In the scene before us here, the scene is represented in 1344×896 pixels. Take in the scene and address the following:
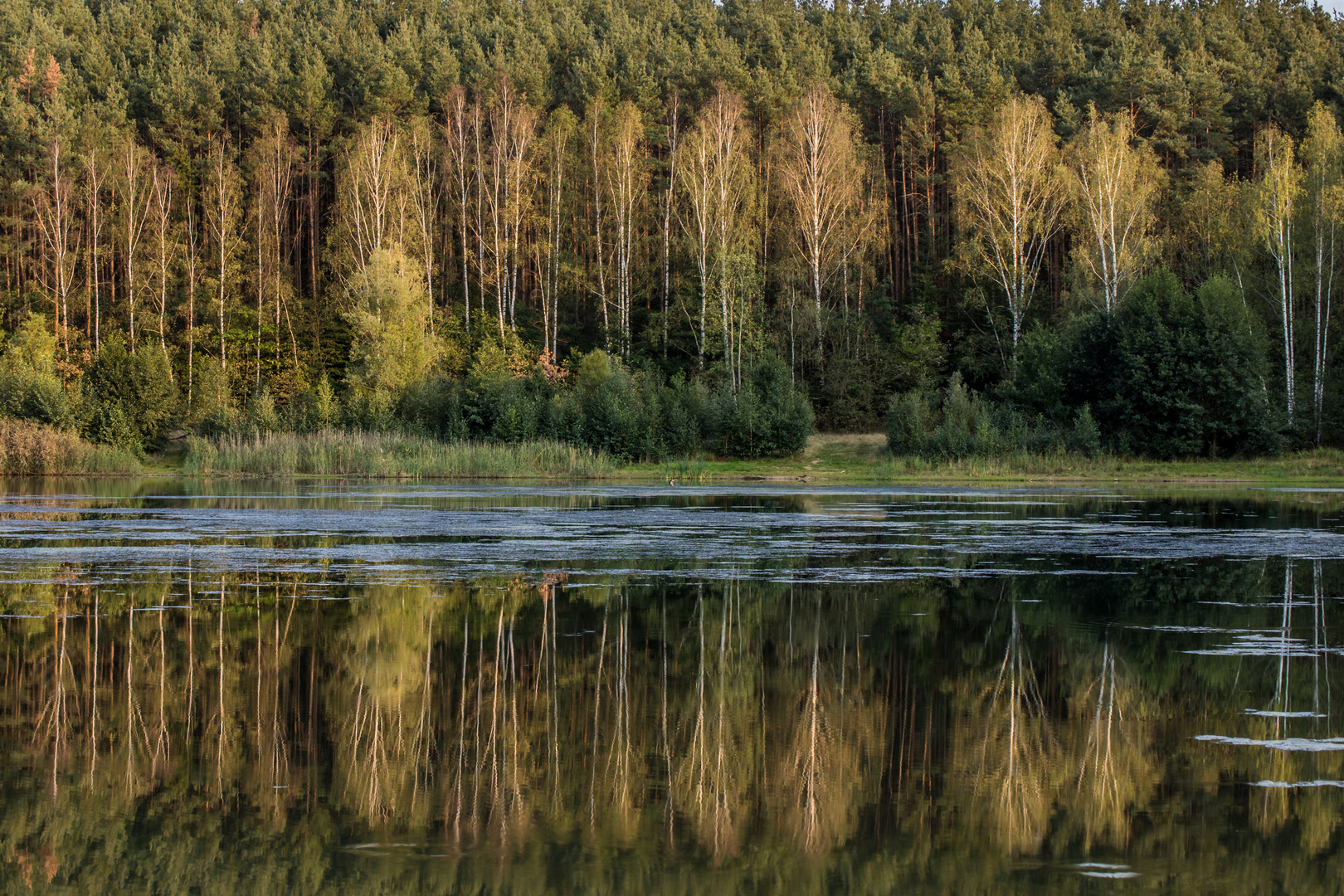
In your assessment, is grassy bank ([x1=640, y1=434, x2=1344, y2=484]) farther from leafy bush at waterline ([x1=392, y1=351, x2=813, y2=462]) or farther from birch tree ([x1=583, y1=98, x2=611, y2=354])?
birch tree ([x1=583, y1=98, x2=611, y2=354])

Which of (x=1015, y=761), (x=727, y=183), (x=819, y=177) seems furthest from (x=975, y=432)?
(x=1015, y=761)

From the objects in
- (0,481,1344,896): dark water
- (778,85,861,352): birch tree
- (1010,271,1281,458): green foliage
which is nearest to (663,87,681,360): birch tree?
(778,85,861,352): birch tree

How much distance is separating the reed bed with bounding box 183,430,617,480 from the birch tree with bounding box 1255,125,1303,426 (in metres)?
29.1

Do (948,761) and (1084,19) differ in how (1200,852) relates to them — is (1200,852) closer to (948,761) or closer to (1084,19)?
(948,761)

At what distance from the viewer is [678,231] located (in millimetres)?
69750

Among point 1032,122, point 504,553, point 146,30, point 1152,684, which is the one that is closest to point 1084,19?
point 1032,122

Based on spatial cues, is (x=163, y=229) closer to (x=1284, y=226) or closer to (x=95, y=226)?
(x=95, y=226)

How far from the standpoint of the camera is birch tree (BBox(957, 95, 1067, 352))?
2352 inches

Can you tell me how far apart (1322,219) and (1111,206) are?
8.81 m

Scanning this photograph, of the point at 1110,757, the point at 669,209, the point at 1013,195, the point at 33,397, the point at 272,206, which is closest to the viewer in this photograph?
the point at 1110,757

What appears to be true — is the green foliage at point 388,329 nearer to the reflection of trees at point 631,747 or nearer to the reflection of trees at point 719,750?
the reflection of trees at point 631,747

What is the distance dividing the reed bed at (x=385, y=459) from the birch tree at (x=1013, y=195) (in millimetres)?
24960

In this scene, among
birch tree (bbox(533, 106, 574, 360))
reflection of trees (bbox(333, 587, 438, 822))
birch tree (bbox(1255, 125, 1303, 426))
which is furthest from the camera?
birch tree (bbox(533, 106, 574, 360))

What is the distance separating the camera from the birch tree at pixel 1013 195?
59750 mm
